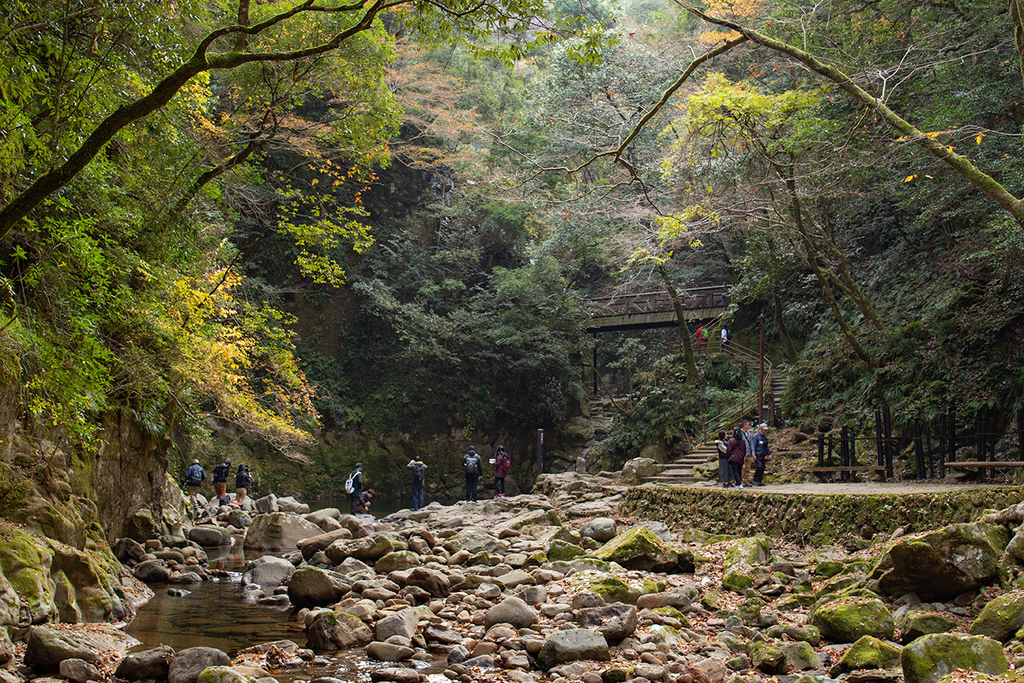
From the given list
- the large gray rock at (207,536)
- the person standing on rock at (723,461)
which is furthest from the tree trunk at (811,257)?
the large gray rock at (207,536)

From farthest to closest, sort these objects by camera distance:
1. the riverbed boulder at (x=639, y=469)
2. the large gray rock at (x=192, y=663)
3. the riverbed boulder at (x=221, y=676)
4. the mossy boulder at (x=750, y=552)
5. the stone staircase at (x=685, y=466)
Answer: the riverbed boulder at (x=639, y=469), the stone staircase at (x=685, y=466), the mossy boulder at (x=750, y=552), the large gray rock at (x=192, y=663), the riverbed boulder at (x=221, y=676)

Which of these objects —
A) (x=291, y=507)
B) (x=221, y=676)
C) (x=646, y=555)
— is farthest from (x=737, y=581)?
(x=291, y=507)

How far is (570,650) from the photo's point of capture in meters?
5.62

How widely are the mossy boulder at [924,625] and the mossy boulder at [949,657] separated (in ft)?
2.76

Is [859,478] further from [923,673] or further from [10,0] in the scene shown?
[10,0]

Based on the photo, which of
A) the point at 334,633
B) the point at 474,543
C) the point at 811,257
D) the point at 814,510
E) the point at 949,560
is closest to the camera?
the point at 949,560

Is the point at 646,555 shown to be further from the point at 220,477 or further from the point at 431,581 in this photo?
the point at 220,477

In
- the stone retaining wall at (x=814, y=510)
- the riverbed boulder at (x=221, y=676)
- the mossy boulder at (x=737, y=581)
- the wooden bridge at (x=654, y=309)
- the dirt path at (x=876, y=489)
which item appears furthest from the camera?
the wooden bridge at (x=654, y=309)

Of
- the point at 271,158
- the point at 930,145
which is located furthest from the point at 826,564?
the point at 271,158

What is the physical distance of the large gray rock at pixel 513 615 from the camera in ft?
21.9

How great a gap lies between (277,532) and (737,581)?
8417mm

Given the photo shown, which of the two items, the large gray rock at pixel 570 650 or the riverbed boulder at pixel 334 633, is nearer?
the large gray rock at pixel 570 650

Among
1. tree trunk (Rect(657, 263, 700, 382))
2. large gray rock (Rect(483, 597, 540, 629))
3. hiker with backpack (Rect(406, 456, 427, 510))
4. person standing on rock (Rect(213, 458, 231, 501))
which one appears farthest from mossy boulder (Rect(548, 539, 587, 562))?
person standing on rock (Rect(213, 458, 231, 501))

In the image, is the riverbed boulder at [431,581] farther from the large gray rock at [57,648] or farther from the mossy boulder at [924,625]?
the mossy boulder at [924,625]
